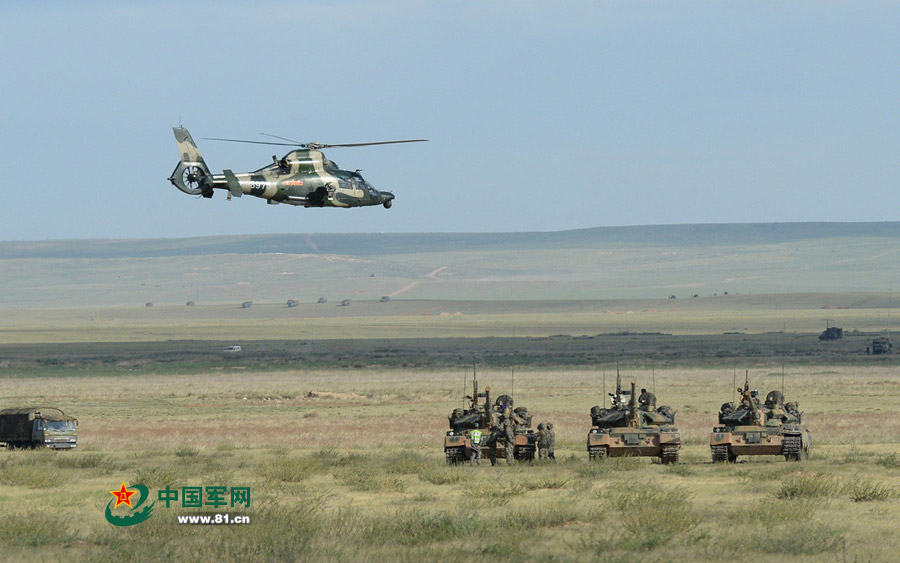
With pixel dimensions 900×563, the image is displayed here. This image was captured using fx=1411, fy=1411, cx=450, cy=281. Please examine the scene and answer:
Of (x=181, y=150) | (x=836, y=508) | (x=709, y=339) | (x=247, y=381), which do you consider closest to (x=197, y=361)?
(x=247, y=381)

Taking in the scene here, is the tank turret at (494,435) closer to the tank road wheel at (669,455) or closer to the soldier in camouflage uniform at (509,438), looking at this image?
the soldier in camouflage uniform at (509,438)

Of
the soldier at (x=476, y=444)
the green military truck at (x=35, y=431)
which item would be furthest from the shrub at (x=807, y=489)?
the green military truck at (x=35, y=431)

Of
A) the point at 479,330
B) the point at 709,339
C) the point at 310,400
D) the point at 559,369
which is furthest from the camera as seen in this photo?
the point at 479,330

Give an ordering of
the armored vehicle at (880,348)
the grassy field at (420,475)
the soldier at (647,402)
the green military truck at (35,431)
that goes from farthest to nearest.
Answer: the armored vehicle at (880,348) → the green military truck at (35,431) → the soldier at (647,402) → the grassy field at (420,475)

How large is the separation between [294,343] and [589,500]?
120281 mm

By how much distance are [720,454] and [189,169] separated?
1462cm

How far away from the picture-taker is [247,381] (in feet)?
277

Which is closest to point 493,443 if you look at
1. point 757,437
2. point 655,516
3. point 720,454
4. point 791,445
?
point 720,454

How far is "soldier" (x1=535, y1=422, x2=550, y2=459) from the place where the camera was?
3450 centimetres

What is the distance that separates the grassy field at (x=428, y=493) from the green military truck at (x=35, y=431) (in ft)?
3.73

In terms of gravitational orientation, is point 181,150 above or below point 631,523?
above

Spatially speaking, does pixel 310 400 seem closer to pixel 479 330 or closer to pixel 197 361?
pixel 197 361

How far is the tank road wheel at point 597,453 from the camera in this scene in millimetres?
34656

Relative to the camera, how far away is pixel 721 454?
34.9 meters
